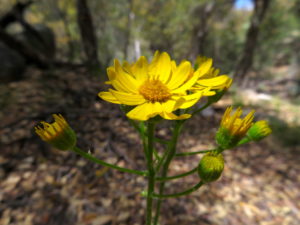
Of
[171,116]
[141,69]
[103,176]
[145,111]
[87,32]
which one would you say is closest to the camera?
[171,116]

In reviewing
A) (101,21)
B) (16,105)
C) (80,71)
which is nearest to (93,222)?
(16,105)

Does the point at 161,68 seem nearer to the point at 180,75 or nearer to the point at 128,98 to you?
the point at 180,75

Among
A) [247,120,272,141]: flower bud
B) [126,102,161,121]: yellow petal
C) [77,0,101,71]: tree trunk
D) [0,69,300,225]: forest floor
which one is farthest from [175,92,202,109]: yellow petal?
[77,0,101,71]: tree trunk

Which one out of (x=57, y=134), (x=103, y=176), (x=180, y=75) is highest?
(x=180, y=75)

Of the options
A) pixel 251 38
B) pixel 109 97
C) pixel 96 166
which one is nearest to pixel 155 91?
pixel 109 97

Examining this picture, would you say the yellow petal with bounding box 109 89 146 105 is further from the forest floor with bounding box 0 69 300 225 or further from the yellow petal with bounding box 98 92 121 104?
the forest floor with bounding box 0 69 300 225

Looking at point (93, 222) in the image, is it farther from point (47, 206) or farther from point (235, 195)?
point (235, 195)

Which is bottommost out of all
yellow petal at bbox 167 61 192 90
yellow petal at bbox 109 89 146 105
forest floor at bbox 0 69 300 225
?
forest floor at bbox 0 69 300 225
